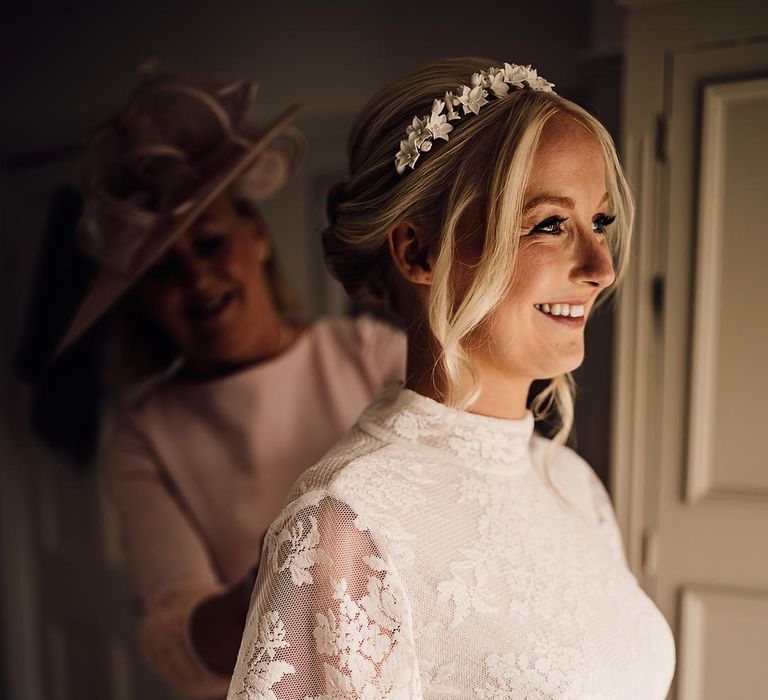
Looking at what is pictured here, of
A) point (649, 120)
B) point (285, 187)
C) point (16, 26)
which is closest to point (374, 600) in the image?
point (649, 120)

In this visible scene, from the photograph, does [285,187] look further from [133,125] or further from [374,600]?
[374,600]

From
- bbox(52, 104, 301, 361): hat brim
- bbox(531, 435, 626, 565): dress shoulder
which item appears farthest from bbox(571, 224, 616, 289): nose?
bbox(52, 104, 301, 361): hat brim

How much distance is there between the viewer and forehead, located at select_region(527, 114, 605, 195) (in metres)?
0.67

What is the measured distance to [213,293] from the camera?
111 cm

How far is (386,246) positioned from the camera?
758mm

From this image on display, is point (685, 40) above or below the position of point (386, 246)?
above

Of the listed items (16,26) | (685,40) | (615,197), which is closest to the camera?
(615,197)

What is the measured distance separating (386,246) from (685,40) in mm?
523

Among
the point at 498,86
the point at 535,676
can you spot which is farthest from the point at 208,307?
the point at 535,676

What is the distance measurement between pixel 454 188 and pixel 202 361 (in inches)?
26.1

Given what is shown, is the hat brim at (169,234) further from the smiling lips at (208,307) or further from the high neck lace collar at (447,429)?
the high neck lace collar at (447,429)

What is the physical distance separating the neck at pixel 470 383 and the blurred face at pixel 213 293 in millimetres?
449

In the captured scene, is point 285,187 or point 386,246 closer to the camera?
point 386,246

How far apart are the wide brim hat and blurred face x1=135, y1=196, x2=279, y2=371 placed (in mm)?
65
